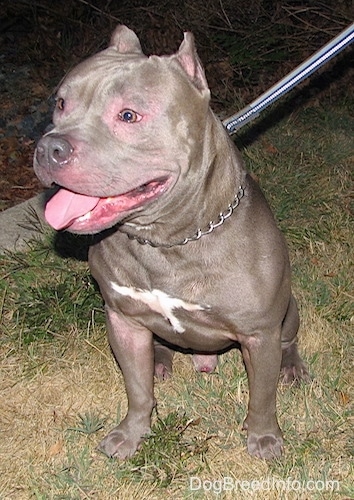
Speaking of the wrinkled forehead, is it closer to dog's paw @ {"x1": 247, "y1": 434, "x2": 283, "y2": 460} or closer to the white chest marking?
the white chest marking

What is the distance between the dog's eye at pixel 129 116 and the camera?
2568 millimetres

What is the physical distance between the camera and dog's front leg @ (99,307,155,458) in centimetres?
328

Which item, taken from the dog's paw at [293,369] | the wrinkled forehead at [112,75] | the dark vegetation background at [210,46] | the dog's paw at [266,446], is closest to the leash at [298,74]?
the wrinkled forehead at [112,75]

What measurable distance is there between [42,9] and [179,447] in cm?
579

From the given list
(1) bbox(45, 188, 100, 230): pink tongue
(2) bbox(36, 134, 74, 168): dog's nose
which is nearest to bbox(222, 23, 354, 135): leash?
(1) bbox(45, 188, 100, 230): pink tongue

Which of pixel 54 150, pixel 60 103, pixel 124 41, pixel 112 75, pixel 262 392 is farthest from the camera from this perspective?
pixel 262 392

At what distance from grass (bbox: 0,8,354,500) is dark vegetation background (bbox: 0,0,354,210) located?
2.22 meters

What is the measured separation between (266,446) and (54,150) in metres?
1.54

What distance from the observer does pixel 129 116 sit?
2.57 m

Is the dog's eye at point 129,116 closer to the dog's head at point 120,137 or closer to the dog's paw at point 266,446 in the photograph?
the dog's head at point 120,137

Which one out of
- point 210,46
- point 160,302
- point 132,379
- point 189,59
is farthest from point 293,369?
point 210,46

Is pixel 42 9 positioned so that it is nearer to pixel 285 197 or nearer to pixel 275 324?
pixel 285 197

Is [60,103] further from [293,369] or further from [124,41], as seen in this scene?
[293,369]

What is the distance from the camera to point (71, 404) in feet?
12.2
